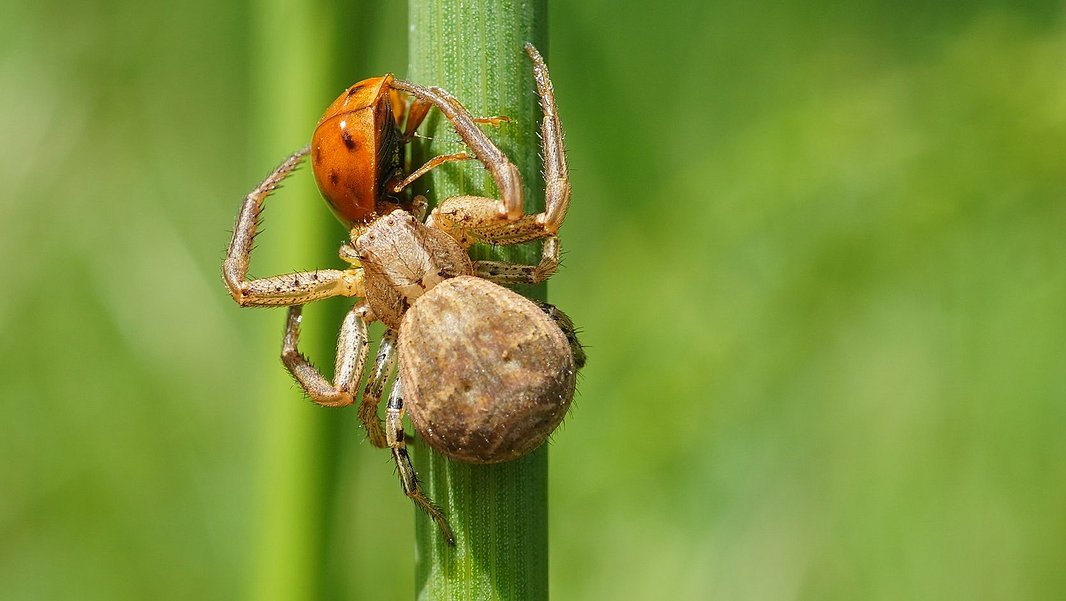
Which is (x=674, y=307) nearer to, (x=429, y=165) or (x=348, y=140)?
(x=429, y=165)

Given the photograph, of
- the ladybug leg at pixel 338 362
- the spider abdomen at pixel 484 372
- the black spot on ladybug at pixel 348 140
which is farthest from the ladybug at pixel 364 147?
the spider abdomen at pixel 484 372

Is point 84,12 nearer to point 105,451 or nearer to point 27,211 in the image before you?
point 27,211

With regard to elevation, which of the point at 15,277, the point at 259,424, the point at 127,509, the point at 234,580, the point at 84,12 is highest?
the point at 84,12

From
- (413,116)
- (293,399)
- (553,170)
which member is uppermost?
(413,116)

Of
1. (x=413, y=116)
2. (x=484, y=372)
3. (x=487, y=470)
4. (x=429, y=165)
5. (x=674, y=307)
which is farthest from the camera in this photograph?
(x=674, y=307)

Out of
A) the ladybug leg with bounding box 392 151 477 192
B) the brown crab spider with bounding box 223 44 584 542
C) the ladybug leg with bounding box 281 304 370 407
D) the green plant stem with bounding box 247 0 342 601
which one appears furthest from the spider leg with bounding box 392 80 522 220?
the ladybug leg with bounding box 281 304 370 407

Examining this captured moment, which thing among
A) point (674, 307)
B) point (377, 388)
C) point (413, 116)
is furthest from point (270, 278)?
point (674, 307)

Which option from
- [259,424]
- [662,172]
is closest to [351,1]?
[259,424]
